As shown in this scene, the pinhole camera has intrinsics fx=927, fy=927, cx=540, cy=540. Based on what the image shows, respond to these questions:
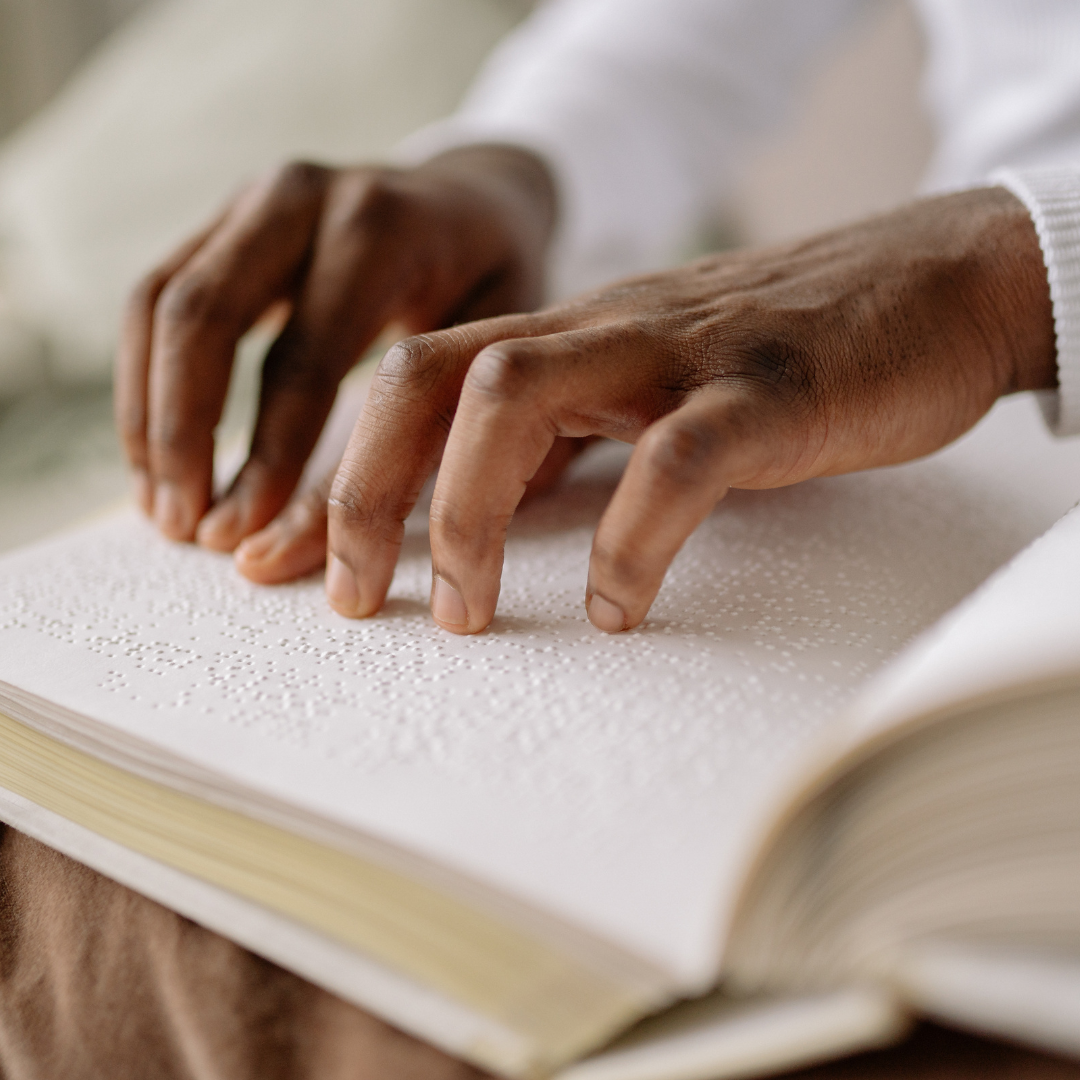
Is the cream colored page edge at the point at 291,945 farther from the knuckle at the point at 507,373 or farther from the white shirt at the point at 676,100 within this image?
the white shirt at the point at 676,100

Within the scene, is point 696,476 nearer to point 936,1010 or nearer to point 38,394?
point 936,1010

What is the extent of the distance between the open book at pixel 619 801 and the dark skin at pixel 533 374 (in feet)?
0.16

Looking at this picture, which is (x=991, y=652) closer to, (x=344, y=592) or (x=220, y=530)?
(x=344, y=592)

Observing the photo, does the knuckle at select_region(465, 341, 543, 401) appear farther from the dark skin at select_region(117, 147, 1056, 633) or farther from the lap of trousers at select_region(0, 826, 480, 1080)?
the lap of trousers at select_region(0, 826, 480, 1080)

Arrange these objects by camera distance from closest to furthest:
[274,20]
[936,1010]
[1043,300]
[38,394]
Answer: [936,1010], [1043,300], [38,394], [274,20]

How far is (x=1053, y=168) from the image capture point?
50 centimetres

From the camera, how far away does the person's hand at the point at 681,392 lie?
0.36 metres

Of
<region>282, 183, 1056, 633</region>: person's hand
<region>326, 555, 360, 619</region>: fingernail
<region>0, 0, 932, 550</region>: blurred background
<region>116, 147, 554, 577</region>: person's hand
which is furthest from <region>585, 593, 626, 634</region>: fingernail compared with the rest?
<region>0, 0, 932, 550</region>: blurred background

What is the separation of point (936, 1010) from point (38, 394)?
985 millimetres

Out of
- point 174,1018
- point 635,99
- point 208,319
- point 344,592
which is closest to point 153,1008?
point 174,1018

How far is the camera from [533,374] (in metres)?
0.37

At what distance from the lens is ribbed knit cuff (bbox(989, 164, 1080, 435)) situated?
45 cm

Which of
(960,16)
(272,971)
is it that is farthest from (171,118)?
(272,971)

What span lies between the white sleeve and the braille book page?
593 millimetres
